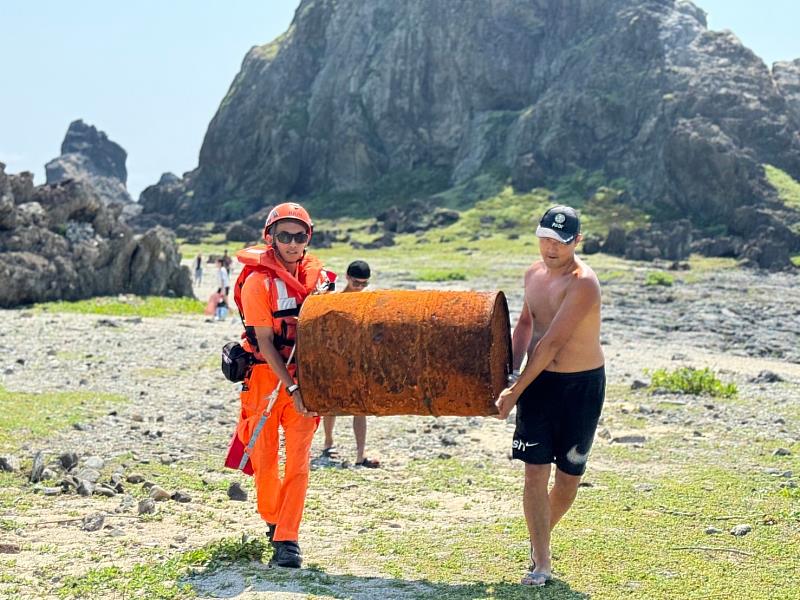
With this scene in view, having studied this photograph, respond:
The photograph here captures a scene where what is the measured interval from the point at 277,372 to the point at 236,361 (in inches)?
15.3

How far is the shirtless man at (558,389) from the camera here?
6938 mm

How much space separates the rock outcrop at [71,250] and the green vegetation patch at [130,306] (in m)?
0.74

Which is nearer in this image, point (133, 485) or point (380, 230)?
point (133, 485)

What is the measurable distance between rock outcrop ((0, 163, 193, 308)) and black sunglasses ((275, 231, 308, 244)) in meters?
24.3

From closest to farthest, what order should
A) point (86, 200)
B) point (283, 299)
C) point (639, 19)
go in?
1. point (283, 299)
2. point (86, 200)
3. point (639, 19)

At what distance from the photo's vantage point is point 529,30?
5143 inches

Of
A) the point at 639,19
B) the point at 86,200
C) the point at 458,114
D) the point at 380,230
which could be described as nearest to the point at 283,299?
the point at 86,200

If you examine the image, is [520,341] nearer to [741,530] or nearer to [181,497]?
[741,530]

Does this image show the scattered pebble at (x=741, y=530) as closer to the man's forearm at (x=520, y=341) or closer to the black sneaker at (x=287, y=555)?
the man's forearm at (x=520, y=341)

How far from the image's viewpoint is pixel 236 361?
742 centimetres

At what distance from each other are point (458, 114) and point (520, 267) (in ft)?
249

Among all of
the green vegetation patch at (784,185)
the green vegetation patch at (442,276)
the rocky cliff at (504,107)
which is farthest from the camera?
the rocky cliff at (504,107)

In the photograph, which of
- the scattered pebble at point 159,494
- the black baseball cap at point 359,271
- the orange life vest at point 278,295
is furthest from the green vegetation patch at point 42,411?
the orange life vest at point 278,295

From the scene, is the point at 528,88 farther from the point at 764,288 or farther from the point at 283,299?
the point at 283,299
